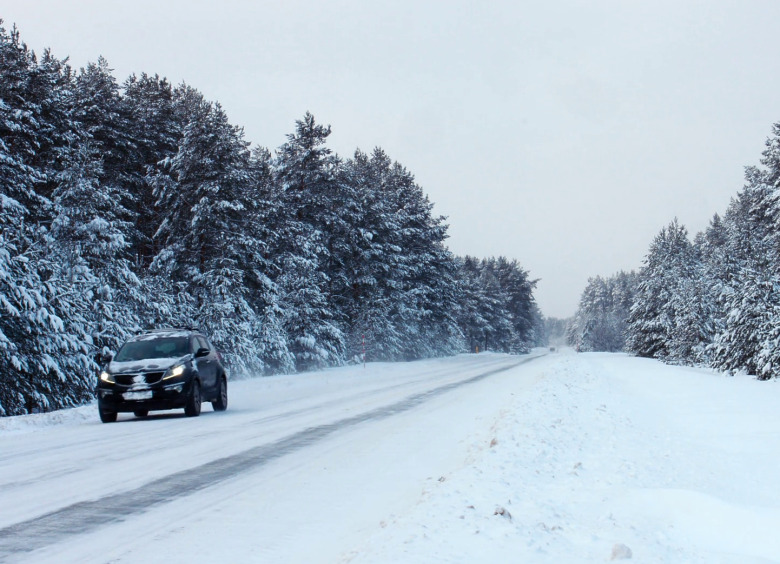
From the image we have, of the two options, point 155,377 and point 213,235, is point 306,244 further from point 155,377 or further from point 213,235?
point 155,377

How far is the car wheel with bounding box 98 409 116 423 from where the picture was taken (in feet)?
43.4

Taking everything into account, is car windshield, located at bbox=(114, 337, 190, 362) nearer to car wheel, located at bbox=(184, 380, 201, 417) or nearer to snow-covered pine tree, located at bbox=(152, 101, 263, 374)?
car wheel, located at bbox=(184, 380, 201, 417)

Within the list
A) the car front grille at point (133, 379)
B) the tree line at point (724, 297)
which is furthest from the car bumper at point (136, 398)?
the tree line at point (724, 297)

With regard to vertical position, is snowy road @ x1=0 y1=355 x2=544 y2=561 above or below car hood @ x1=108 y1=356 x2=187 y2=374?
below

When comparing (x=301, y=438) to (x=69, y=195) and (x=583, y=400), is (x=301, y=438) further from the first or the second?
(x=69, y=195)

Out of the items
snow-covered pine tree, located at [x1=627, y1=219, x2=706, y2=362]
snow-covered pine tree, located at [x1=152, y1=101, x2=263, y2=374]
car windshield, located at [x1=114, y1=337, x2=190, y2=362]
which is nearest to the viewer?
car windshield, located at [x1=114, y1=337, x2=190, y2=362]

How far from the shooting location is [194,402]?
13.7 meters

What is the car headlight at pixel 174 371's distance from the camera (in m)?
13.3

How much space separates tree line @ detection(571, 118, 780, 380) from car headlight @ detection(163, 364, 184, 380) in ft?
60.1

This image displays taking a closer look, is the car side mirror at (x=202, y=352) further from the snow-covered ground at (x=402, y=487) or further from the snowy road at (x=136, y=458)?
the snow-covered ground at (x=402, y=487)

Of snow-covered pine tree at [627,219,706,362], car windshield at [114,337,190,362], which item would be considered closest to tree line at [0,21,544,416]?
car windshield at [114,337,190,362]

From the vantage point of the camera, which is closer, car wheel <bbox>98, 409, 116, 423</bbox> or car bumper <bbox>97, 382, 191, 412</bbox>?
car bumper <bbox>97, 382, 191, 412</bbox>

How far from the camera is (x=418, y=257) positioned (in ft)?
175

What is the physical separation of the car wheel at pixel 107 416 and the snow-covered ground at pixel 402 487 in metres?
0.35
